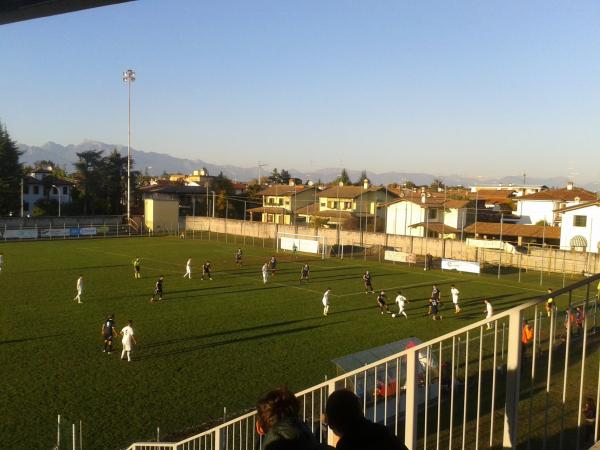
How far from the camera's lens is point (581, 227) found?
133ft

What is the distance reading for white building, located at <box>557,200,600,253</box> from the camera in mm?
39312

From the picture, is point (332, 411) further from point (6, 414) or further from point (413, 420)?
point (6, 414)

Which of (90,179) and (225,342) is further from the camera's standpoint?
(90,179)

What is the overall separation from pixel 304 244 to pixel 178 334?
27.0 m

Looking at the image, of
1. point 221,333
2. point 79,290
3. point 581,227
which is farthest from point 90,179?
point 221,333

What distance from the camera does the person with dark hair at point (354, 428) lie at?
2713 mm

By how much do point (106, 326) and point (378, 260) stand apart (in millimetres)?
28431

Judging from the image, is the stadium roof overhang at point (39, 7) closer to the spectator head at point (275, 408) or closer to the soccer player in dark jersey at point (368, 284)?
the spectator head at point (275, 408)

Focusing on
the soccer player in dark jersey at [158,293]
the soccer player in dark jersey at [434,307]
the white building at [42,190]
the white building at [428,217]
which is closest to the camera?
the soccer player in dark jersey at [434,307]

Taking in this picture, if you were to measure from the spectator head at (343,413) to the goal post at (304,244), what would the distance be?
39.6 meters

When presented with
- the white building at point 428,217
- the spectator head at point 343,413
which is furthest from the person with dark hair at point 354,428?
the white building at point 428,217

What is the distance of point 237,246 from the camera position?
4950 centimetres

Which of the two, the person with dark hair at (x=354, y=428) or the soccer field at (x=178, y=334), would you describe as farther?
the soccer field at (x=178, y=334)

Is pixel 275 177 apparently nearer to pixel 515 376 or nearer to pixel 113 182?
pixel 113 182
